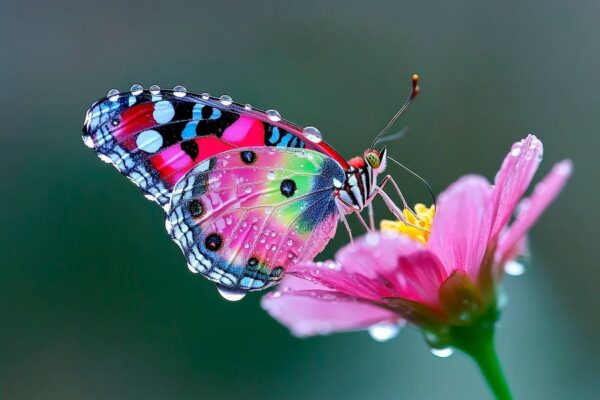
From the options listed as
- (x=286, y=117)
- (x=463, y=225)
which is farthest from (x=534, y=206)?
(x=286, y=117)

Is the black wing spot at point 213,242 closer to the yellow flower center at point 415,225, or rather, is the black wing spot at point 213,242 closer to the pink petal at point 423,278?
the yellow flower center at point 415,225

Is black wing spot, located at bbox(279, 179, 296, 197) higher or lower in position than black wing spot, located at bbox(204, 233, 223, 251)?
higher

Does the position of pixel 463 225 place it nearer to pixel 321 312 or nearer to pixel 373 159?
pixel 321 312

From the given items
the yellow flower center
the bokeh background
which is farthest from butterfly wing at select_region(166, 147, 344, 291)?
the bokeh background

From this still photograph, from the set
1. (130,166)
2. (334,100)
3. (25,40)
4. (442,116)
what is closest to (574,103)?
(442,116)

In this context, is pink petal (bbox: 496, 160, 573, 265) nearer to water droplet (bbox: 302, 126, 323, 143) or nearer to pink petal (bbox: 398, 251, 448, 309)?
pink petal (bbox: 398, 251, 448, 309)

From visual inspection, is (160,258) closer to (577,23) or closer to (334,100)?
(334,100)

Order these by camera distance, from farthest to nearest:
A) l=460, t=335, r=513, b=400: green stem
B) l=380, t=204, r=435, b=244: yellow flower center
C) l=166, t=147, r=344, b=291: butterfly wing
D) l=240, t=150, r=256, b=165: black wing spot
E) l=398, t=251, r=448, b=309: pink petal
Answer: l=240, t=150, r=256, b=165: black wing spot < l=166, t=147, r=344, b=291: butterfly wing < l=380, t=204, r=435, b=244: yellow flower center < l=398, t=251, r=448, b=309: pink petal < l=460, t=335, r=513, b=400: green stem
